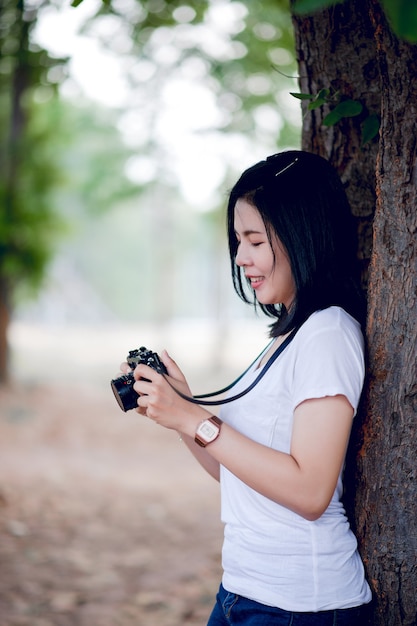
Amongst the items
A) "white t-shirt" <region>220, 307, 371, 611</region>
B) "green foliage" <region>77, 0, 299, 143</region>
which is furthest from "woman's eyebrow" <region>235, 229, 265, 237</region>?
"green foliage" <region>77, 0, 299, 143</region>

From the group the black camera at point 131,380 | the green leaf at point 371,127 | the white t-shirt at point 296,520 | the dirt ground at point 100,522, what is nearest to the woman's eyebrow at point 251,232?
the white t-shirt at point 296,520

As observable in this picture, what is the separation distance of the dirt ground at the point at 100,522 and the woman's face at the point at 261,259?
93.4 inches

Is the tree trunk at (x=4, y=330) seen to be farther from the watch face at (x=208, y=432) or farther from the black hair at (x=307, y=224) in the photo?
the watch face at (x=208, y=432)

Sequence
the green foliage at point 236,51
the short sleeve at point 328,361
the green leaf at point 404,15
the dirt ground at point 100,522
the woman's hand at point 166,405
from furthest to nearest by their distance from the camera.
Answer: the green foliage at point 236,51 → the dirt ground at point 100,522 → the woman's hand at point 166,405 → the short sleeve at point 328,361 → the green leaf at point 404,15

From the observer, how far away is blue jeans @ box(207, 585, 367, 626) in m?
1.47

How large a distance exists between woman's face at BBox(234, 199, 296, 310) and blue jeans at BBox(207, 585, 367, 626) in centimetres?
69

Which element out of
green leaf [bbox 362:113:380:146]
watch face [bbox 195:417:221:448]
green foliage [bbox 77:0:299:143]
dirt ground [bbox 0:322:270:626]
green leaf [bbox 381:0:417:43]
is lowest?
dirt ground [bbox 0:322:270:626]

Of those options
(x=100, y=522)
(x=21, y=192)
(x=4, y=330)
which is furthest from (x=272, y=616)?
(x=4, y=330)

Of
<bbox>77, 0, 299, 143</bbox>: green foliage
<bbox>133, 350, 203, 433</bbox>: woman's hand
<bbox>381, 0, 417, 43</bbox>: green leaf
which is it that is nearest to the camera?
<bbox>381, 0, 417, 43</bbox>: green leaf

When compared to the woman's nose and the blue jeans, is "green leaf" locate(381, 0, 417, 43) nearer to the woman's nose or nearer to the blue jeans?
the woman's nose

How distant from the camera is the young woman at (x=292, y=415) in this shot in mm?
1402

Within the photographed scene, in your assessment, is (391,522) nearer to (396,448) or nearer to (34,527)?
(396,448)

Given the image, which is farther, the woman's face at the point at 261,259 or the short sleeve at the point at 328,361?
the woman's face at the point at 261,259

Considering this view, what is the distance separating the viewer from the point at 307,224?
62.4 inches
